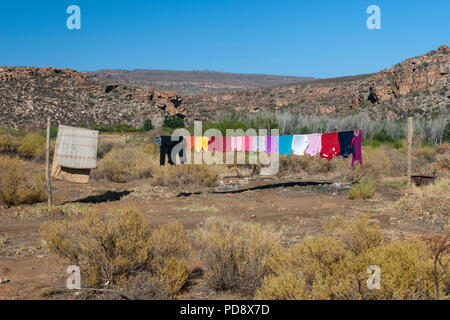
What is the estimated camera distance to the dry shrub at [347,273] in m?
3.71

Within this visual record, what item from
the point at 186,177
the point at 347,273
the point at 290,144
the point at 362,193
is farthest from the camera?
the point at 186,177

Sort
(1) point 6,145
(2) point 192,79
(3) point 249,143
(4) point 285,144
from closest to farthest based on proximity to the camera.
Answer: (4) point 285,144, (3) point 249,143, (1) point 6,145, (2) point 192,79

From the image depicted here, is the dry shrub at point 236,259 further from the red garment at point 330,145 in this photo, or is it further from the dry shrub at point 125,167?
the dry shrub at point 125,167

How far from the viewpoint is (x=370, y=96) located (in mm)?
63656

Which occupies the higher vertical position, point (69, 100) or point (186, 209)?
point (69, 100)

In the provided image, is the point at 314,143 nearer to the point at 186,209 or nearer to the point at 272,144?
the point at 272,144

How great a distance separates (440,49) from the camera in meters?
61.7

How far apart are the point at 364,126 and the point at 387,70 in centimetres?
2700

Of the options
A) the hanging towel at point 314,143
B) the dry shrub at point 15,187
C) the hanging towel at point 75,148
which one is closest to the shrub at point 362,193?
the hanging towel at point 314,143

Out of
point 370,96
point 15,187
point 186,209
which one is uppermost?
point 370,96

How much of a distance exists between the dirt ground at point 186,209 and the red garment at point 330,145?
1.46m

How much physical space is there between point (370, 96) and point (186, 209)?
192 ft

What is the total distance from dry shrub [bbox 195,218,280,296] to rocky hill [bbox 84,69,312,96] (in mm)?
130602

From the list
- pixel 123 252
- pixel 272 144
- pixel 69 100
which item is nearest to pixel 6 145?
pixel 272 144
